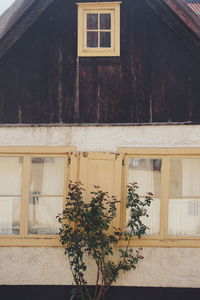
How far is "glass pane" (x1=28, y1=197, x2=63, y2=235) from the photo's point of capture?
6.73 meters

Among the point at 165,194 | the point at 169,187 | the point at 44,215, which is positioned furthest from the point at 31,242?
the point at 169,187

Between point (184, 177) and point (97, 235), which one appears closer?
point (97, 235)

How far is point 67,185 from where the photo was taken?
6.72 m

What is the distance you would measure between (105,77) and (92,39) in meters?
0.72

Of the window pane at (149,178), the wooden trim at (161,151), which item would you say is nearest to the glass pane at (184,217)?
the window pane at (149,178)

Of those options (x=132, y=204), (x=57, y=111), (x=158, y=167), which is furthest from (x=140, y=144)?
(x=57, y=111)

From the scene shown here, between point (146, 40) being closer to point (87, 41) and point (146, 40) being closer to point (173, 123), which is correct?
point (87, 41)

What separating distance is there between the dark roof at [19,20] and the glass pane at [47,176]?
6.35ft

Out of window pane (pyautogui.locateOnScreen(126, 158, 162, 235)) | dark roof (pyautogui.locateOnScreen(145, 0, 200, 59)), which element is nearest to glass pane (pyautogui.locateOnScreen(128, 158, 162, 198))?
window pane (pyautogui.locateOnScreen(126, 158, 162, 235))

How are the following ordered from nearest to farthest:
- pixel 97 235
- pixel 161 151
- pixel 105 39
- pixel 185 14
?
pixel 97 235 < pixel 185 14 < pixel 161 151 < pixel 105 39

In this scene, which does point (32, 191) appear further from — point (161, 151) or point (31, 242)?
point (161, 151)

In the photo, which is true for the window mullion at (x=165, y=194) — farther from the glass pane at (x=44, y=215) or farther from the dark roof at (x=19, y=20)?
the dark roof at (x=19, y=20)

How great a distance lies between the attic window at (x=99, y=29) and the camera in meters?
6.88

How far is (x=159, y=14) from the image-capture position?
6.87 m
